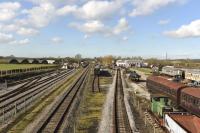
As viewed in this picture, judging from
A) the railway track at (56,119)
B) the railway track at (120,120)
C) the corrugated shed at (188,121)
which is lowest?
the railway track at (120,120)

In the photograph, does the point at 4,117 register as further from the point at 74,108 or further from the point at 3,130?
the point at 74,108

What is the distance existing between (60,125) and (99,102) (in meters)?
14.4

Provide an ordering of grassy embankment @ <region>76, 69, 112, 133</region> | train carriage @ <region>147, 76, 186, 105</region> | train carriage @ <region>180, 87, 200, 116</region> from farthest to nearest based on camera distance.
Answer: train carriage @ <region>147, 76, 186, 105</region>
train carriage @ <region>180, 87, 200, 116</region>
grassy embankment @ <region>76, 69, 112, 133</region>

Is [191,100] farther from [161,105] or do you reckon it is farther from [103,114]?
[103,114]

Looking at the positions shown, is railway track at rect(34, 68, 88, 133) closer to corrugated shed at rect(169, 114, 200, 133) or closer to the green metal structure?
the green metal structure

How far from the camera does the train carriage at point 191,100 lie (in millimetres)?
27753

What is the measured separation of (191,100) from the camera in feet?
95.7

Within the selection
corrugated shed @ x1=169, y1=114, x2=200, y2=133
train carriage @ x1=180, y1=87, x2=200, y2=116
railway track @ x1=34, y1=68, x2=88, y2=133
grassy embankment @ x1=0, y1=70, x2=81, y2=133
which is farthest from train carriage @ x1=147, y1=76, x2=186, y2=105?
grassy embankment @ x1=0, y1=70, x2=81, y2=133

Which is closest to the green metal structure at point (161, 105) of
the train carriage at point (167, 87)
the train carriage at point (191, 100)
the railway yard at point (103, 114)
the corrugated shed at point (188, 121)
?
the railway yard at point (103, 114)

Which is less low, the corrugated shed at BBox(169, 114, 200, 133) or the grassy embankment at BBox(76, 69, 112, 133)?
the corrugated shed at BBox(169, 114, 200, 133)

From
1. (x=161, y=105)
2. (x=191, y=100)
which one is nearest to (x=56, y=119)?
(x=161, y=105)

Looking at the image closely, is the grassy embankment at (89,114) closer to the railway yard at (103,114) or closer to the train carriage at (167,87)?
the railway yard at (103,114)

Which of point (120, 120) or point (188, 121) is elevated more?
point (188, 121)

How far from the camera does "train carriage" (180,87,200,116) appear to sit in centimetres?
2775
